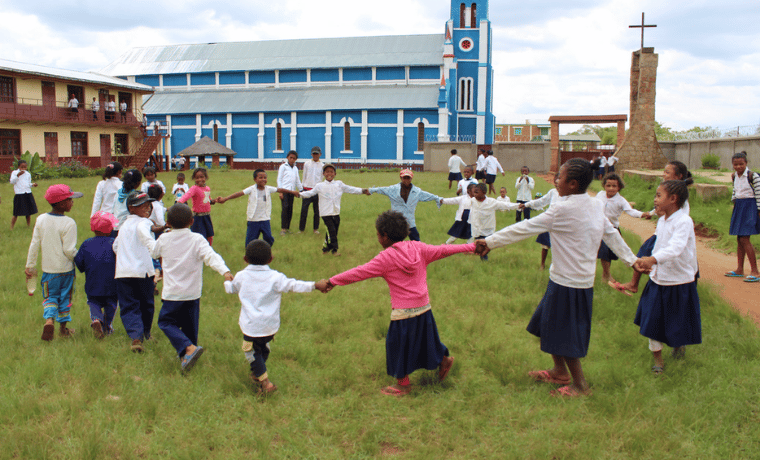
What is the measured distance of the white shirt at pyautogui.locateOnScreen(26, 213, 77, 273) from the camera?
18.1ft

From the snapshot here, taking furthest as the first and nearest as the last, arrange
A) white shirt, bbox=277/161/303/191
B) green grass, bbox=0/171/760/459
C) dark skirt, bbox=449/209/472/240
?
white shirt, bbox=277/161/303/191, dark skirt, bbox=449/209/472/240, green grass, bbox=0/171/760/459

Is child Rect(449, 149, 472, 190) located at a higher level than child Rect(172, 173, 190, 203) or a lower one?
higher

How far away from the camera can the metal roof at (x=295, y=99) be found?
42.7 metres

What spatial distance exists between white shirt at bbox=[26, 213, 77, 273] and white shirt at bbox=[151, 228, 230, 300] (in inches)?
52.4

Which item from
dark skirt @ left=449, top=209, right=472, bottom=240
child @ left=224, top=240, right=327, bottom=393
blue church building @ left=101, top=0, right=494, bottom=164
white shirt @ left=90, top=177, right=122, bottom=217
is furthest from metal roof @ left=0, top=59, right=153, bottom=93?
child @ left=224, top=240, right=327, bottom=393

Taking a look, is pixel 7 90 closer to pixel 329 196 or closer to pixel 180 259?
pixel 329 196

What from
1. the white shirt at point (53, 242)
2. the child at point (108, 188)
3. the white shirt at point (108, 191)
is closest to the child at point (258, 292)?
the white shirt at point (53, 242)

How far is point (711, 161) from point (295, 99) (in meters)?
31.8

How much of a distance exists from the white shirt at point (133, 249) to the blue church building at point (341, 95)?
119 feet

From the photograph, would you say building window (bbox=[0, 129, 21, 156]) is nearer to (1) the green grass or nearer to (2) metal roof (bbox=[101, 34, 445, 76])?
(2) metal roof (bbox=[101, 34, 445, 76])

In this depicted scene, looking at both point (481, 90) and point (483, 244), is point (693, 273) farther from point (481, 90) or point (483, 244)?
point (481, 90)

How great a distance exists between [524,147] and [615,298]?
28296 millimetres

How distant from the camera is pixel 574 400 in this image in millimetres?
4309

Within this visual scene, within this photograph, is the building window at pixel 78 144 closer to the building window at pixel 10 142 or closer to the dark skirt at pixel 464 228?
the building window at pixel 10 142
